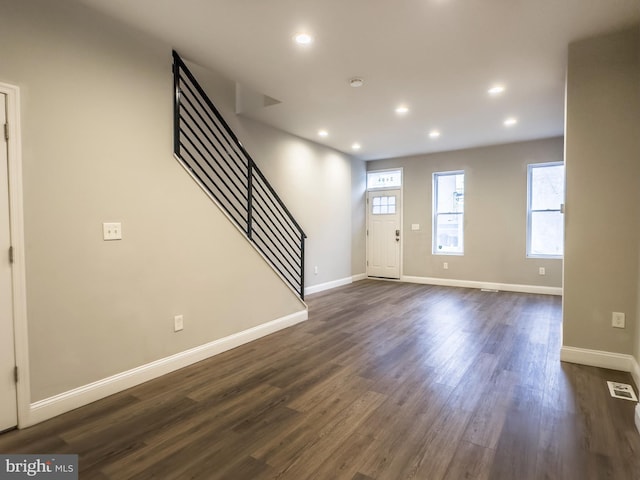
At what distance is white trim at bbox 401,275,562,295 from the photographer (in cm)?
604

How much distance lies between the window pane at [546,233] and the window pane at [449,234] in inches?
48.4

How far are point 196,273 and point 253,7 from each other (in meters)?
2.17

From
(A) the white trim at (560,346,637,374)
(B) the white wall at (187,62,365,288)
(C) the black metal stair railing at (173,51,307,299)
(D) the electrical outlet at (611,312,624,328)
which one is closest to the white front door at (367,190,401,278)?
(B) the white wall at (187,62,365,288)

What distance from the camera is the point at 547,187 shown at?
607 centimetres

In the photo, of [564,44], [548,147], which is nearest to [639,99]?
[564,44]

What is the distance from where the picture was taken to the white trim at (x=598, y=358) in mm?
2820

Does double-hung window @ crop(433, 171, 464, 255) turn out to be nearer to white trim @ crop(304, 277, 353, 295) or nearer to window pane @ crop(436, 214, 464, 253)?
window pane @ crop(436, 214, 464, 253)

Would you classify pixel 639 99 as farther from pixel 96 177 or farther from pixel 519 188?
pixel 96 177

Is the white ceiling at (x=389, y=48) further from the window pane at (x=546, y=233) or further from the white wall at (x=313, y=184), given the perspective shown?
the window pane at (x=546, y=233)

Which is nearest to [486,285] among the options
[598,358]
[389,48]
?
[598,358]

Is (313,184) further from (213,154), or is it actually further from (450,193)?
(450,193)

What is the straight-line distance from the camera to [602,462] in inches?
68.7

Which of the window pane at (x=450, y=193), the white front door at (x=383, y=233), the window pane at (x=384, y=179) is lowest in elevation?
the white front door at (x=383, y=233)

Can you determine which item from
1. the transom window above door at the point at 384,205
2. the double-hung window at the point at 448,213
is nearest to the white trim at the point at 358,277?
the transom window above door at the point at 384,205
